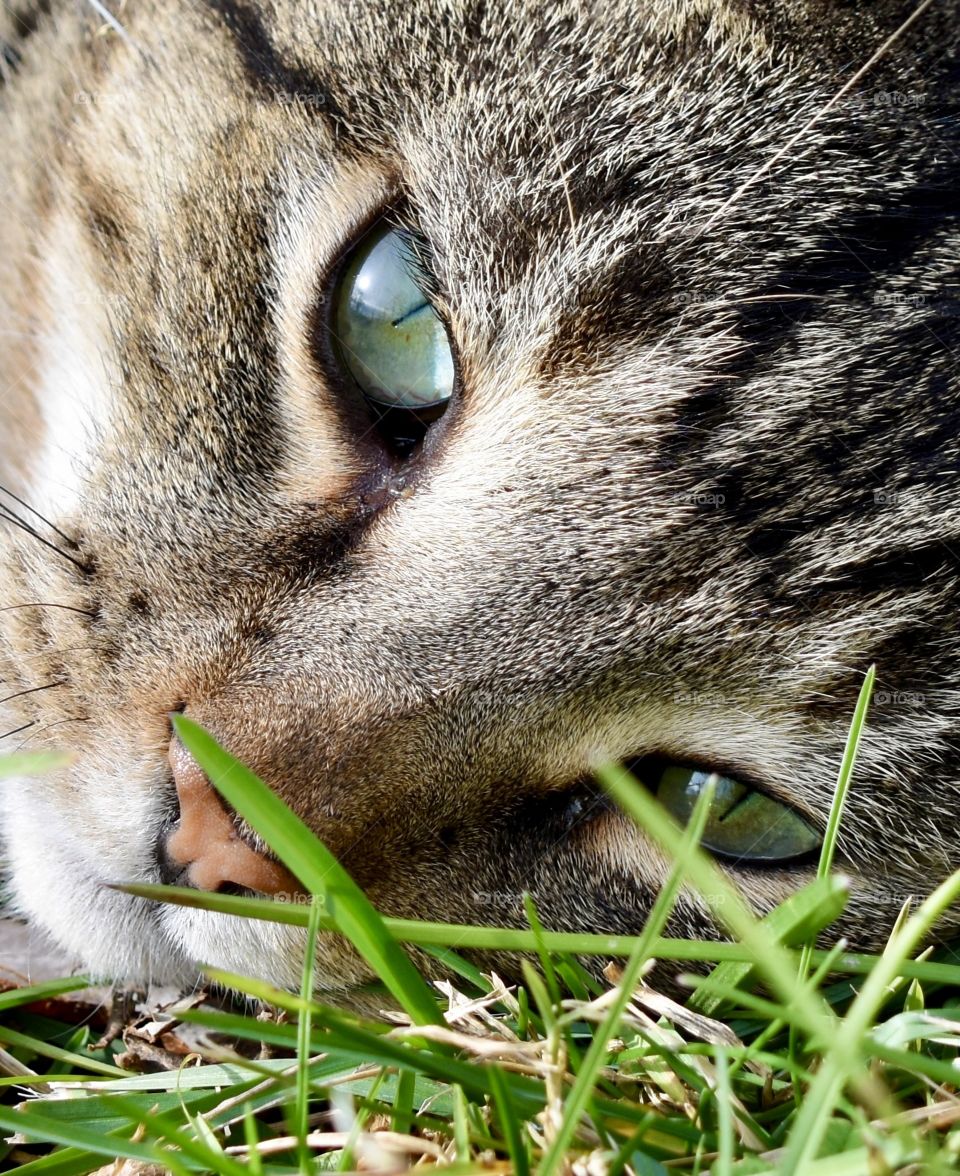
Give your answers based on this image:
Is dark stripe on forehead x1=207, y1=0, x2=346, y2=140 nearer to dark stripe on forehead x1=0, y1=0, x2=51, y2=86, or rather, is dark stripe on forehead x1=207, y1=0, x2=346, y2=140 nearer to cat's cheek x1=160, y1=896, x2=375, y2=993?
dark stripe on forehead x1=0, y1=0, x2=51, y2=86

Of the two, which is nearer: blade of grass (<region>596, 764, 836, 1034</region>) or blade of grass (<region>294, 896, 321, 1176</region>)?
blade of grass (<region>596, 764, 836, 1034</region>)

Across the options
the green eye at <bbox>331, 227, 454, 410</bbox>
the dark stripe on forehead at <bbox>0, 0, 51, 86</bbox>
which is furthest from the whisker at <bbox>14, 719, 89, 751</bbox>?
the dark stripe on forehead at <bbox>0, 0, 51, 86</bbox>

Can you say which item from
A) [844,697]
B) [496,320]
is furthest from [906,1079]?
[496,320]

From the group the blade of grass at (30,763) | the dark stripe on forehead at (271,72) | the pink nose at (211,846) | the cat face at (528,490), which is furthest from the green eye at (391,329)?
the blade of grass at (30,763)

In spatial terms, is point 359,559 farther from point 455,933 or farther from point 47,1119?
point 47,1119

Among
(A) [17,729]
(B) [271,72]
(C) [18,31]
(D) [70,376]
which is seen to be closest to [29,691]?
(A) [17,729]

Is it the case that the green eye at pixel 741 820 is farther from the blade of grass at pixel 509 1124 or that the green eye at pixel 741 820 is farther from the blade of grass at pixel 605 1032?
the blade of grass at pixel 509 1124

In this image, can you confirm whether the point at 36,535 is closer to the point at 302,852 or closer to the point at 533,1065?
the point at 302,852

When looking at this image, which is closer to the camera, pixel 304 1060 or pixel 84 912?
pixel 304 1060
